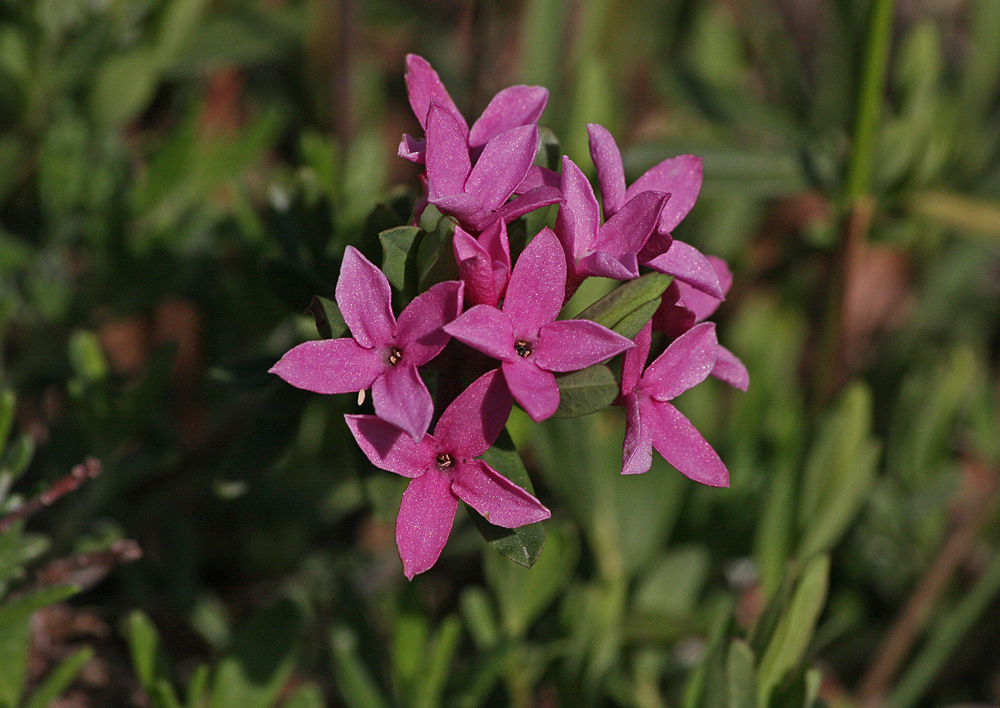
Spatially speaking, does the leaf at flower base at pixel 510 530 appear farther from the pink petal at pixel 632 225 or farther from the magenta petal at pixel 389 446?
the pink petal at pixel 632 225

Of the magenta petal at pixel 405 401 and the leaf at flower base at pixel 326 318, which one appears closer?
the magenta petal at pixel 405 401

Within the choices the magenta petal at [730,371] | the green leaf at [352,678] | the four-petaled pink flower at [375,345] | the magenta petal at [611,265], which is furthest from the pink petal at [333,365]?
the green leaf at [352,678]

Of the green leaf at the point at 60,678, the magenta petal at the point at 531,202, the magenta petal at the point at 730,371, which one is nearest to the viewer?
the magenta petal at the point at 531,202

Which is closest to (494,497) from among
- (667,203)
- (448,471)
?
(448,471)

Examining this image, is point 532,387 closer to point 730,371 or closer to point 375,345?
point 375,345

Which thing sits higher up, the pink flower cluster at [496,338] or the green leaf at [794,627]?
the pink flower cluster at [496,338]

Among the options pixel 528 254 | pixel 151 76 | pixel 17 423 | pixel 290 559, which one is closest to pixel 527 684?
→ pixel 290 559

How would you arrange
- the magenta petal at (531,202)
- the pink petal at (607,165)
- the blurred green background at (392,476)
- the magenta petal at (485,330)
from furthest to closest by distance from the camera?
the blurred green background at (392,476) → the pink petal at (607,165) → the magenta petal at (531,202) → the magenta petal at (485,330)

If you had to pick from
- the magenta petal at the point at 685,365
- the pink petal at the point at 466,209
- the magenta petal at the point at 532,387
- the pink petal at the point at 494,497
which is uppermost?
the pink petal at the point at 466,209
